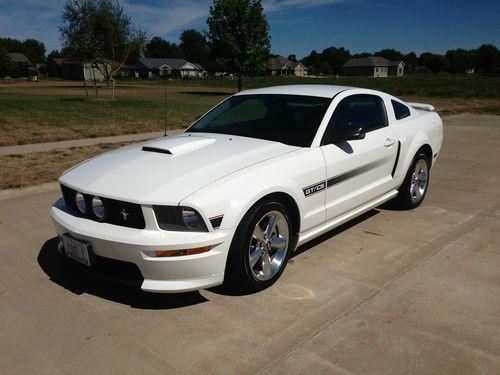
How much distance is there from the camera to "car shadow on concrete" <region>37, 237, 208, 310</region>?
3.37m

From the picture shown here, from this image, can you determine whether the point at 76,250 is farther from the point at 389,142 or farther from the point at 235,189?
the point at 389,142

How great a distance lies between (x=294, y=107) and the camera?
4.39 m

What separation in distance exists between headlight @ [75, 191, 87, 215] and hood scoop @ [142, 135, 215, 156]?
0.68 m

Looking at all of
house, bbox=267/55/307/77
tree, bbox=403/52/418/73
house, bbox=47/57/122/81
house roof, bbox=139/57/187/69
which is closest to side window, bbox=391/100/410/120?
house, bbox=47/57/122/81

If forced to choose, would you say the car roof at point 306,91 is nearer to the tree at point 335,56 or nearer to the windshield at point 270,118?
the windshield at point 270,118

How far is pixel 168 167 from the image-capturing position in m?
3.45

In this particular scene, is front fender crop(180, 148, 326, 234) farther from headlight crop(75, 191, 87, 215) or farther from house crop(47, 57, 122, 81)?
house crop(47, 57, 122, 81)

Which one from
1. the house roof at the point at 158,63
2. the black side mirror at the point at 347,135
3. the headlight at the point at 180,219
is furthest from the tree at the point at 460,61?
the headlight at the point at 180,219

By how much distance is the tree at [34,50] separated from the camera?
414 feet

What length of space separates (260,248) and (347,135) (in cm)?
134

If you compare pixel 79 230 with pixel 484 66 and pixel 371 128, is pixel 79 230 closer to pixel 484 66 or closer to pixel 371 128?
pixel 371 128

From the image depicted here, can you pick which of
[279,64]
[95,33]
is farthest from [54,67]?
[95,33]

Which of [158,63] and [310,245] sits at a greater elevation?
[158,63]

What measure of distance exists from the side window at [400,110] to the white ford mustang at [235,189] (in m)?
0.22
